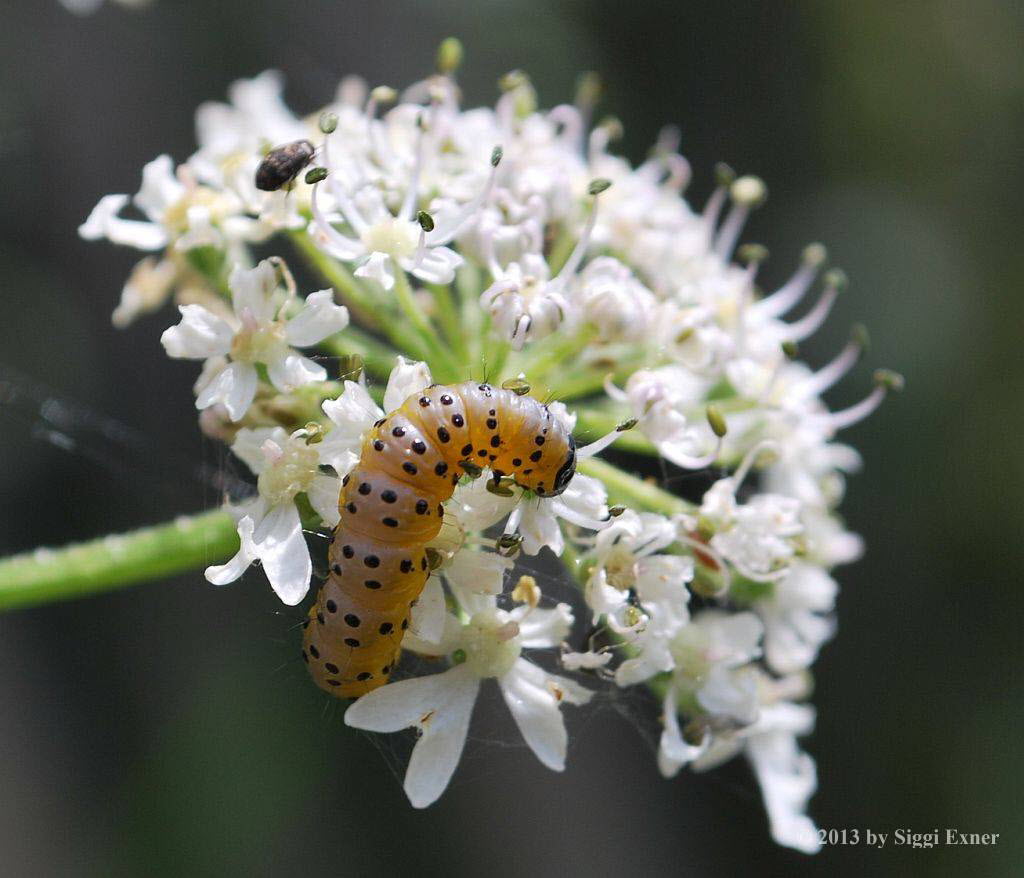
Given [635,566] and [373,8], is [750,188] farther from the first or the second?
[373,8]

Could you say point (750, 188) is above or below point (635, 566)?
above

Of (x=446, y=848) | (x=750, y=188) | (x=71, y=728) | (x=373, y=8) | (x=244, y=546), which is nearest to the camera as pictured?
(x=244, y=546)

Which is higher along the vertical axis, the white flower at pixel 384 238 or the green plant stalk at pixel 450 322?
the white flower at pixel 384 238

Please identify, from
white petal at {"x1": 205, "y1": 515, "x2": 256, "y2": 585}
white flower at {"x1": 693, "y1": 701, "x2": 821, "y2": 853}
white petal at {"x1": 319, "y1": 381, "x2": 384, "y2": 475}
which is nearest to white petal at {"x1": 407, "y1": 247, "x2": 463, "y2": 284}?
white petal at {"x1": 319, "y1": 381, "x2": 384, "y2": 475}

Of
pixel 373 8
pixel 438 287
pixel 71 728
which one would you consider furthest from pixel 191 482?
pixel 438 287

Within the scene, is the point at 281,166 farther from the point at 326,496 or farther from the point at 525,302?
the point at 326,496

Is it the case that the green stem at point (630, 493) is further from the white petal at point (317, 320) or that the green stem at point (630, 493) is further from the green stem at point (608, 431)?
the white petal at point (317, 320)

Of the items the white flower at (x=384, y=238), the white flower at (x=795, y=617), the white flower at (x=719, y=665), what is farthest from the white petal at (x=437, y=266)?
the white flower at (x=795, y=617)
